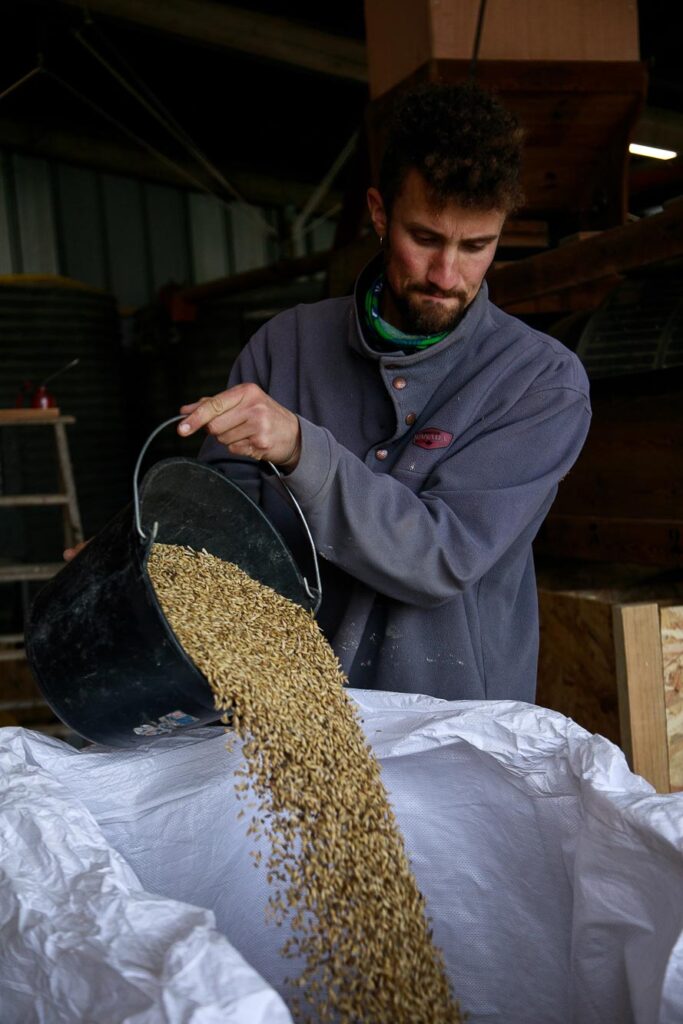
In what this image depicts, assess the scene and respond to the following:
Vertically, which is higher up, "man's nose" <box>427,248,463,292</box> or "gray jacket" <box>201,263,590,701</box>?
"man's nose" <box>427,248,463,292</box>

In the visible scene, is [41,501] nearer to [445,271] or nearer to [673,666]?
[445,271]

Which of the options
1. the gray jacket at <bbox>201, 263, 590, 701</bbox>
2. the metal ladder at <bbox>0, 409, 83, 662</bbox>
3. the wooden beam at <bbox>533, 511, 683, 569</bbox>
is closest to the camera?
the gray jacket at <bbox>201, 263, 590, 701</bbox>

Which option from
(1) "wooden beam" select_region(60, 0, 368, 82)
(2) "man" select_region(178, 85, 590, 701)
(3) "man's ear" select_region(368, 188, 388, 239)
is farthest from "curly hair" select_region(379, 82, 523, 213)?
(1) "wooden beam" select_region(60, 0, 368, 82)

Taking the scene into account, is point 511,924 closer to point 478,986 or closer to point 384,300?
point 478,986

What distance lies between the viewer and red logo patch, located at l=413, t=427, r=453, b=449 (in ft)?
5.05

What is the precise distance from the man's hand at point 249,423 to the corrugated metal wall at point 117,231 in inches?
193

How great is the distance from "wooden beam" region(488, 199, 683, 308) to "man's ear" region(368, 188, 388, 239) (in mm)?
935

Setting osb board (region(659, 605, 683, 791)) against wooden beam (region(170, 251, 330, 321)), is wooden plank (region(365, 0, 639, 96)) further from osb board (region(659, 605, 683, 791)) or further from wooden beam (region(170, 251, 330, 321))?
osb board (region(659, 605, 683, 791))

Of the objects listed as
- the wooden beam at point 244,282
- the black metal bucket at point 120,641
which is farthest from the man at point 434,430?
the wooden beam at point 244,282

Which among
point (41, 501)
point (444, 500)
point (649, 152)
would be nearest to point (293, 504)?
point (444, 500)

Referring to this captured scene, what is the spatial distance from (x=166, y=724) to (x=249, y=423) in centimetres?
36

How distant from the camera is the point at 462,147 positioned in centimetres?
146

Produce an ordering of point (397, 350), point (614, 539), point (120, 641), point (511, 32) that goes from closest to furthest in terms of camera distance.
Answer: point (120, 641) → point (397, 350) → point (614, 539) → point (511, 32)

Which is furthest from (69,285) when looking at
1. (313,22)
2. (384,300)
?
(384,300)
